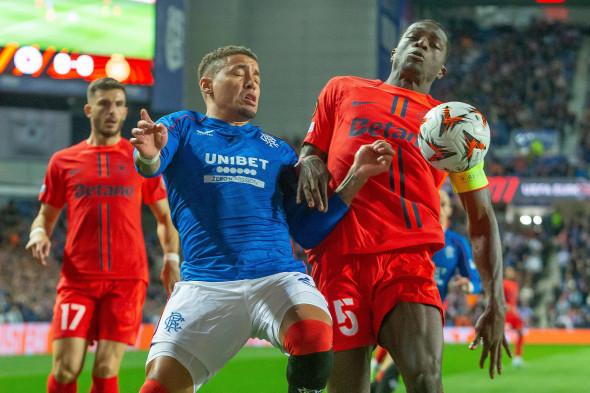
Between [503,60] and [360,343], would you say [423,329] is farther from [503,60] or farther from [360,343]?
[503,60]

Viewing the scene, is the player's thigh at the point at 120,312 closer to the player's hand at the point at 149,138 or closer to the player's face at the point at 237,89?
the player's face at the point at 237,89

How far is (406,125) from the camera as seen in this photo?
3863mm

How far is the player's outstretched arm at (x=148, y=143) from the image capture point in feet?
10.5

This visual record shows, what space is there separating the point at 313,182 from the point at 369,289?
0.61 meters

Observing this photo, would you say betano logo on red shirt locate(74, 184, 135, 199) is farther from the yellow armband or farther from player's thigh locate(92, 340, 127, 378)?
the yellow armband

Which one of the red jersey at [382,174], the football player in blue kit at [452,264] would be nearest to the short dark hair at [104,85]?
the red jersey at [382,174]

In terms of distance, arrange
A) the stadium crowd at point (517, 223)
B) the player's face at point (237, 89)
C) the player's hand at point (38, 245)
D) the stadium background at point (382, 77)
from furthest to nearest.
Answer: the stadium crowd at point (517, 223) < the stadium background at point (382, 77) < the player's hand at point (38, 245) < the player's face at point (237, 89)

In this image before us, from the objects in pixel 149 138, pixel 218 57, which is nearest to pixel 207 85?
pixel 218 57

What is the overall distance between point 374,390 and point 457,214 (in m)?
20.7

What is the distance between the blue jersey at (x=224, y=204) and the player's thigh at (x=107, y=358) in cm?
178

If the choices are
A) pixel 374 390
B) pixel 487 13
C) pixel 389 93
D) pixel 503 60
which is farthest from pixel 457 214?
pixel 389 93

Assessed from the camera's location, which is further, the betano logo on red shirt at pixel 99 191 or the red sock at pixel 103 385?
the betano logo on red shirt at pixel 99 191

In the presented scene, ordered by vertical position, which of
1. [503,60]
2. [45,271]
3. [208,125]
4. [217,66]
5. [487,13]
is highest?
[487,13]

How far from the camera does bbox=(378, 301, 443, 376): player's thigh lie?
11.3ft
